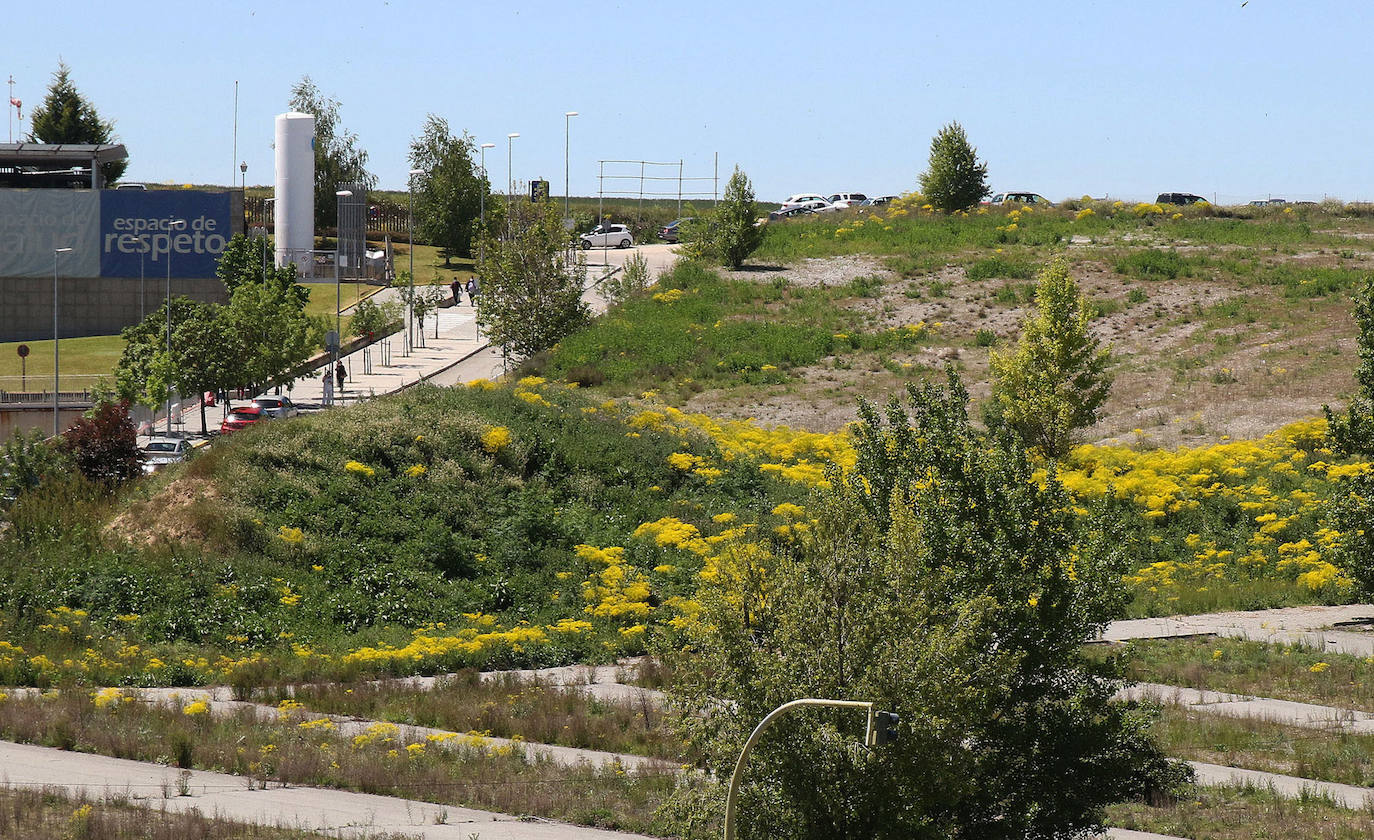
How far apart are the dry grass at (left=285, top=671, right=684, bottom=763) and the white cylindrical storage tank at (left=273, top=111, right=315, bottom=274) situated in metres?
60.6

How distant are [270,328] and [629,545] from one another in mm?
28865

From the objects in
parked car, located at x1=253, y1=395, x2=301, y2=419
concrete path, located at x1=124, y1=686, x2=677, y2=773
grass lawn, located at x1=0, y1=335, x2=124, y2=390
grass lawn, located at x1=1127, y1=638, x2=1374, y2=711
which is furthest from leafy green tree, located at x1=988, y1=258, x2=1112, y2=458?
grass lawn, located at x1=0, y1=335, x2=124, y2=390

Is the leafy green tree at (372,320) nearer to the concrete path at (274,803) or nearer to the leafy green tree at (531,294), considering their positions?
the leafy green tree at (531,294)

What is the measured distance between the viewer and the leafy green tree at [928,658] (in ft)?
50.2

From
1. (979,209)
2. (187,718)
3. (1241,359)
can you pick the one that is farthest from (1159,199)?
(187,718)

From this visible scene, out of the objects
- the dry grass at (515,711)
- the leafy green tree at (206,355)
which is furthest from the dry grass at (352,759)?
the leafy green tree at (206,355)

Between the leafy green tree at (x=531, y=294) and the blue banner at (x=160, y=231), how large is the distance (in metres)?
31.8

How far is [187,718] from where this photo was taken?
2284 cm

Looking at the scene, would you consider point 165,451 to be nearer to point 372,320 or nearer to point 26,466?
point 26,466

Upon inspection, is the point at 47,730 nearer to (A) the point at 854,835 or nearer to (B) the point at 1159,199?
(A) the point at 854,835

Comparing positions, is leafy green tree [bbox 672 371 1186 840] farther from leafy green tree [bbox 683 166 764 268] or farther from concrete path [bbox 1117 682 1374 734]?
leafy green tree [bbox 683 166 764 268]

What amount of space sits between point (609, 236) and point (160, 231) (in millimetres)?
28159

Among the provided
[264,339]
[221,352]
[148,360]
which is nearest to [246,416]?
[221,352]

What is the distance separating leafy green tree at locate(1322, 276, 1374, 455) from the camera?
1170 inches
